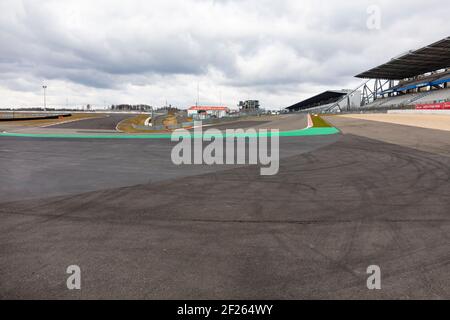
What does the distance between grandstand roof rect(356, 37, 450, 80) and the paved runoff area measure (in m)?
59.6

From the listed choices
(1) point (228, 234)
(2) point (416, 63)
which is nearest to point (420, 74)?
(2) point (416, 63)

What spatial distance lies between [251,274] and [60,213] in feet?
12.5

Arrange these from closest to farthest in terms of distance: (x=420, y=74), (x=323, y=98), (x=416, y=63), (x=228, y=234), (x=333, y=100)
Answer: (x=228, y=234) < (x=416, y=63) < (x=420, y=74) < (x=333, y=100) < (x=323, y=98)

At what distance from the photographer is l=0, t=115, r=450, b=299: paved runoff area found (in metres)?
2.97

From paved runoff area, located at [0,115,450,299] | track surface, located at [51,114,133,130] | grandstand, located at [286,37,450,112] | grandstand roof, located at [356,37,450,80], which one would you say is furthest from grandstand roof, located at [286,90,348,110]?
paved runoff area, located at [0,115,450,299]

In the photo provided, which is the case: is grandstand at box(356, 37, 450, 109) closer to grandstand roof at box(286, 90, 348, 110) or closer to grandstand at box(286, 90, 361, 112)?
grandstand at box(286, 90, 361, 112)

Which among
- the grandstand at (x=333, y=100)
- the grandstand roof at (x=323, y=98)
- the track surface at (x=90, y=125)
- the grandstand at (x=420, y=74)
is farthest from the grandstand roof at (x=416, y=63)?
the track surface at (x=90, y=125)

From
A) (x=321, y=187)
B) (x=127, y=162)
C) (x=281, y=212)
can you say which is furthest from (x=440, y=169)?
(x=127, y=162)

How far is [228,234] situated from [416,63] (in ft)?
258

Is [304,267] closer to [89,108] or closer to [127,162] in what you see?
[127,162]

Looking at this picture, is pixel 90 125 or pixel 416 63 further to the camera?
pixel 416 63

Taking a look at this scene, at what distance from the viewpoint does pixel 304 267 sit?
10.8 ft

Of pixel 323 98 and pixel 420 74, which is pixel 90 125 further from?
pixel 323 98

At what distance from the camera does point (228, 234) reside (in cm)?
420
